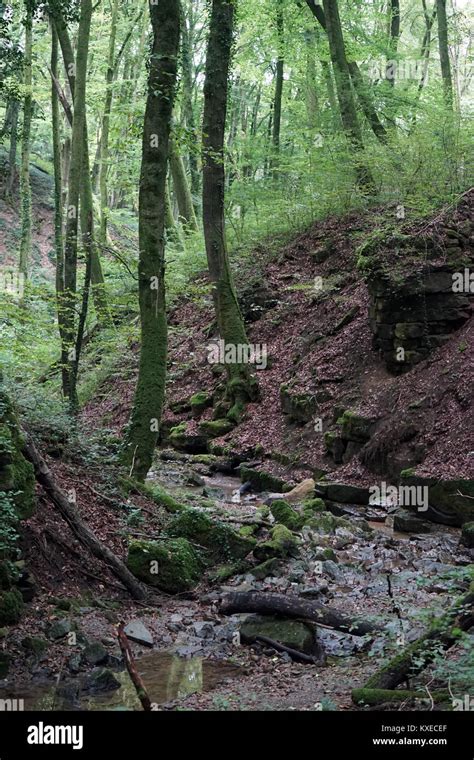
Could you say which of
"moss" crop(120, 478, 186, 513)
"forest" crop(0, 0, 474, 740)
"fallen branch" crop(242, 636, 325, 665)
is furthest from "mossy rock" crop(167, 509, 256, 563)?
"fallen branch" crop(242, 636, 325, 665)

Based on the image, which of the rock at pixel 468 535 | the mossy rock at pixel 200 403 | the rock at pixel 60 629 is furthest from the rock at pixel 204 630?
the mossy rock at pixel 200 403

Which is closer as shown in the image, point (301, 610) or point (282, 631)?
point (282, 631)

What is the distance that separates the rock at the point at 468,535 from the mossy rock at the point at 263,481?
3.87m

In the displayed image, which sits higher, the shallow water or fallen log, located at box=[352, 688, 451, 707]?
fallen log, located at box=[352, 688, 451, 707]

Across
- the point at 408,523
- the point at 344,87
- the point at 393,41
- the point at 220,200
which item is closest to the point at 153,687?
the point at 408,523

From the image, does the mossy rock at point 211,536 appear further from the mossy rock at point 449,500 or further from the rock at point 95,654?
the mossy rock at point 449,500

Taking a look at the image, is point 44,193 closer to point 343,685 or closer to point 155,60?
point 155,60

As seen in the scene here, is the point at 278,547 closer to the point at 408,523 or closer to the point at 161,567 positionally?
the point at 161,567

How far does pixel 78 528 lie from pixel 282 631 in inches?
92.9

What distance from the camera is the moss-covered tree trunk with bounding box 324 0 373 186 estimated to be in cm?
1741

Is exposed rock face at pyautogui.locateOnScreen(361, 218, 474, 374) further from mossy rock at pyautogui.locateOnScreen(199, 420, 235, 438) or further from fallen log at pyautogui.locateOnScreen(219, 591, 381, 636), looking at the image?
fallen log at pyautogui.locateOnScreen(219, 591, 381, 636)

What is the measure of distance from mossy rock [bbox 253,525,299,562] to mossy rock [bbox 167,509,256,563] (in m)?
0.16

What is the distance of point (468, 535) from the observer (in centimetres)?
879

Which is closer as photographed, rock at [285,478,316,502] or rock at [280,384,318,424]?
rock at [285,478,316,502]
